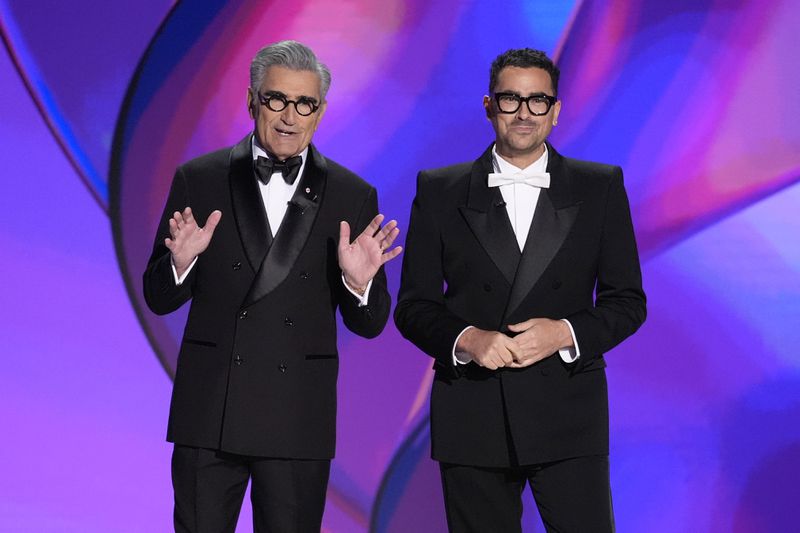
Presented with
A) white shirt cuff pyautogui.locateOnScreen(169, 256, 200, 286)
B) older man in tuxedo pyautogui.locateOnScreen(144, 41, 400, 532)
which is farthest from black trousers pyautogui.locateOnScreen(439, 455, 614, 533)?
white shirt cuff pyautogui.locateOnScreen(169, 256, 200, 286)

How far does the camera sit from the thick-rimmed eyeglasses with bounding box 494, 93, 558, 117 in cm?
310

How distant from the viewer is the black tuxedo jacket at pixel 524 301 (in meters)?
3.05

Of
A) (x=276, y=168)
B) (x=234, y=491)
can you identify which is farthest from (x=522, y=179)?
(x=234, y=491)

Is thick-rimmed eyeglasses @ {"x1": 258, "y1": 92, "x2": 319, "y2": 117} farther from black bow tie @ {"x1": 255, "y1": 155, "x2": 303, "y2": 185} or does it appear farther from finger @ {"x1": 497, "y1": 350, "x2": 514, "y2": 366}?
finger @ {"x1": 497, "y1": 350, "x2": 514, "y2": 366}

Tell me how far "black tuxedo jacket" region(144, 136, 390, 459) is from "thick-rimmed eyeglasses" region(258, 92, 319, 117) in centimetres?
17

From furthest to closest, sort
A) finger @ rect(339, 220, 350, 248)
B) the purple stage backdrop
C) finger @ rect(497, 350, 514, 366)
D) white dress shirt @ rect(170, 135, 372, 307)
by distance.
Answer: the purple stage backdrop
white dress shirt @ rect(170, 135, 372, 307)
finger @ rect(339, 220, 350, 248)
finger @ rect(497, 350, 514, 366)

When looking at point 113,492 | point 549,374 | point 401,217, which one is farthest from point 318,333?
point 113,492

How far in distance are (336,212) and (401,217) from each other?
1.28m

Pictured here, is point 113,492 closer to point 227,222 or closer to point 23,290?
point 23,290

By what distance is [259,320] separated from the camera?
3.03m

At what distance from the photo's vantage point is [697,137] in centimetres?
425

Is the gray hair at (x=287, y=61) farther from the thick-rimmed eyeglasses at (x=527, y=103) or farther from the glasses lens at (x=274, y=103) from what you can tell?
the thick-rimmed eyeglasses at (x=527, y=103)

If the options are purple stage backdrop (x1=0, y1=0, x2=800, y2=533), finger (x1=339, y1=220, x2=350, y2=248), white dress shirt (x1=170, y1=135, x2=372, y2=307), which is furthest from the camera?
purple stage backdrop (x1=0, y1=0, x2=800, y2=533)

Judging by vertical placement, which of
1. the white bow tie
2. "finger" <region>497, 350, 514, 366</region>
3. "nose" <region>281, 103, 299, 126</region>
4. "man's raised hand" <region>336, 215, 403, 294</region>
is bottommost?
"finger" <region>497, 350, 514, 366</region>
